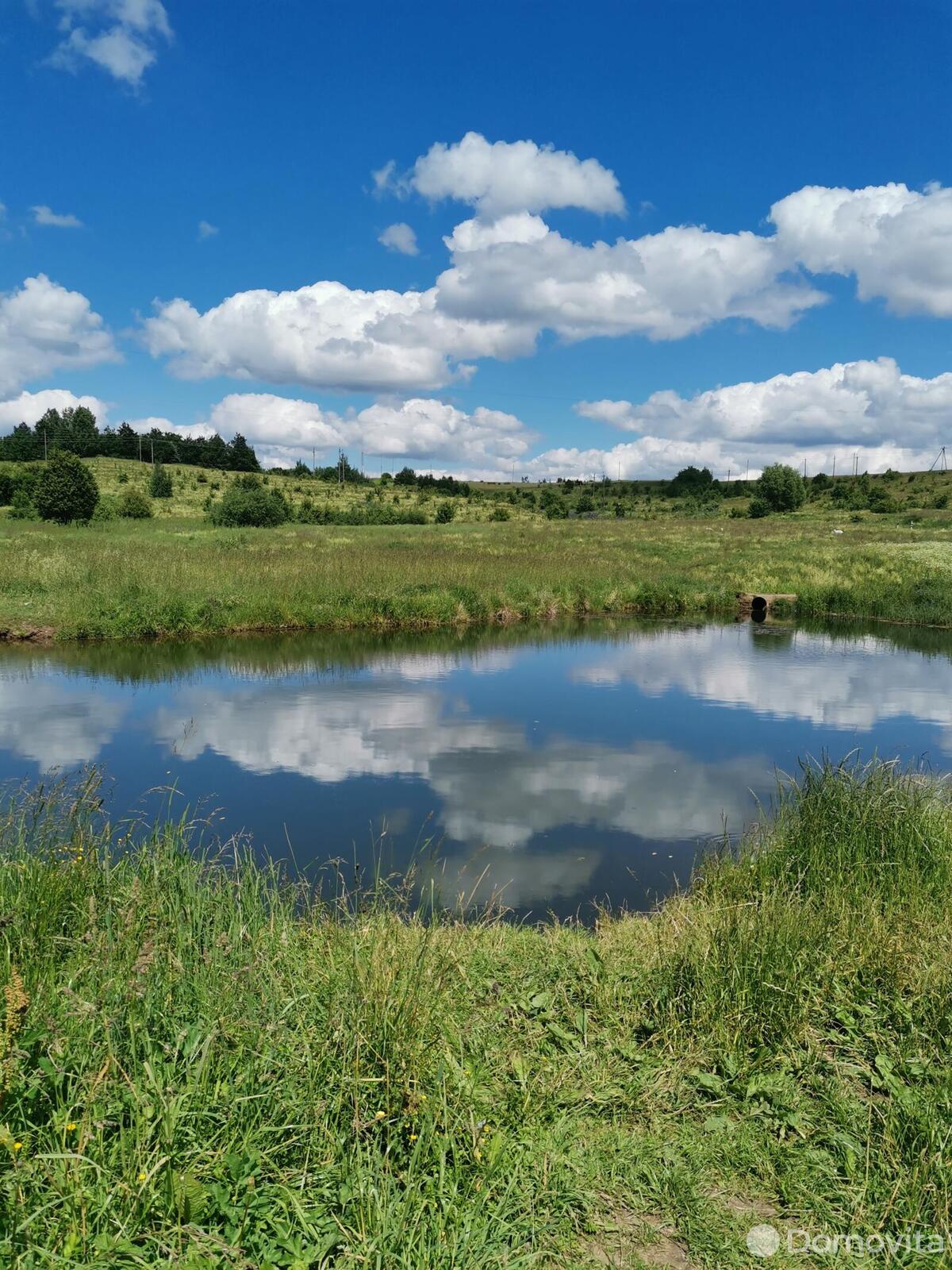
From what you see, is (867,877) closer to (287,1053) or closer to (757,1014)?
(757,1014)

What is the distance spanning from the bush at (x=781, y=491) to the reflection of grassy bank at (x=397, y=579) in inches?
1785

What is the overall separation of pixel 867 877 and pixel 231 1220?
4610 millimetres

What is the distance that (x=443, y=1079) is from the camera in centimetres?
331

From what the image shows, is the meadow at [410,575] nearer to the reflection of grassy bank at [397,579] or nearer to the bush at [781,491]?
the reflection of grassy bank at [397,579]

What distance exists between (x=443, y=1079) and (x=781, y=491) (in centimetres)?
8617

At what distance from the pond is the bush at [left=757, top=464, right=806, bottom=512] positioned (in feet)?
219

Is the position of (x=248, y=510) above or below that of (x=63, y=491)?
below

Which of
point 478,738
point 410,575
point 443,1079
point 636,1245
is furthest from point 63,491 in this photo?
point 636,1245

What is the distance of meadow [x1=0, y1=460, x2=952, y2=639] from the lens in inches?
774

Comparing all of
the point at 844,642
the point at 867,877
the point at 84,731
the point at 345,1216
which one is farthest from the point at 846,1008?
the point at 844,642

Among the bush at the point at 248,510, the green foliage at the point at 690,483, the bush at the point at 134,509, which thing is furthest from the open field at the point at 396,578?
the green foliage at the point at 690,483

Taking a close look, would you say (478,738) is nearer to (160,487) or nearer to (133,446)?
(160,487)

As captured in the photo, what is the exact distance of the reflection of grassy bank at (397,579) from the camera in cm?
1959

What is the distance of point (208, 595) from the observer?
20344 mm
